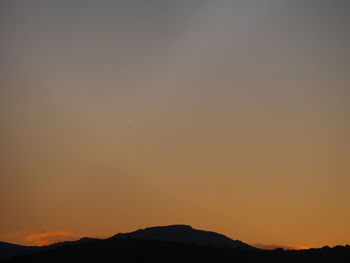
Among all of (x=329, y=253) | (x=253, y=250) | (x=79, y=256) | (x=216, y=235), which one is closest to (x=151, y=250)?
(x=79, y=256)

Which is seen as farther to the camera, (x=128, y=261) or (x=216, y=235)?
(x=216, y=235)

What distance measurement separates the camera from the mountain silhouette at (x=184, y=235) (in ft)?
359

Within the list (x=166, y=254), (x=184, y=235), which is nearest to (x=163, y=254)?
(x=166, y=254)

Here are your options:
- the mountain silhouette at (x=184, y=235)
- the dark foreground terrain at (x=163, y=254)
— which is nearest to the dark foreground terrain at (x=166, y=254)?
the dark foreground terrain at (x=163, y=254)

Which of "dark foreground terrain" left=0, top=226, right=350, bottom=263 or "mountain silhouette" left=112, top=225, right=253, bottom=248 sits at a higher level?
"mountain silhouette" left=112, top=225, right=253, bottom=248

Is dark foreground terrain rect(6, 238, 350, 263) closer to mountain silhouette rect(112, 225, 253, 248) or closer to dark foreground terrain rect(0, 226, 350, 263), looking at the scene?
dark foreground terrain rect(0, 226, 350, 263)

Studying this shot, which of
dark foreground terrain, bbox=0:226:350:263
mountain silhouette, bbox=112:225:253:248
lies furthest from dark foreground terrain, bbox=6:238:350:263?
mountain silhouette, bbox=112:225:253:248

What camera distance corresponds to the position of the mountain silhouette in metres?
109

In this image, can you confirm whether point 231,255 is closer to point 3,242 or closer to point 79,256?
point 79,256

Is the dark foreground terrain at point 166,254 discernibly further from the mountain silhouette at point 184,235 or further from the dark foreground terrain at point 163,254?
the mountain silhouette at point 184,235

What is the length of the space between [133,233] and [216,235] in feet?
63.5

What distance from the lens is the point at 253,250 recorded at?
5734 cm

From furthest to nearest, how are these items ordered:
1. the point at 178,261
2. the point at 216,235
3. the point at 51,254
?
the point at 216,235 → the point at 51,254 → the point at 178,261

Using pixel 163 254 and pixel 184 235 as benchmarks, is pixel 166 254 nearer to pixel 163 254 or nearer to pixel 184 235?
pixel 163 254
